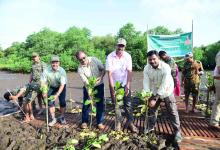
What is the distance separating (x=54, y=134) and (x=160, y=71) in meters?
2.55

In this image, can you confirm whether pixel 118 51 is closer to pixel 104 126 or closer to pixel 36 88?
pixel 104 126

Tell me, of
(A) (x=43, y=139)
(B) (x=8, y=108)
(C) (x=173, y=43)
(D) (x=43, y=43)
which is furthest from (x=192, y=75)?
(D) (x=43, y=43)

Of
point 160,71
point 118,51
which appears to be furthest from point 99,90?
point 160,71

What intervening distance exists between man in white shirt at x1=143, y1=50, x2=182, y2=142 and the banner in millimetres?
5607

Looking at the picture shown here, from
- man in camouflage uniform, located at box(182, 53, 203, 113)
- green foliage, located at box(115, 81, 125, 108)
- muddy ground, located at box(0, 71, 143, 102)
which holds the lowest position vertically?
muddy ground, located at box(0, 71, 143, 102)

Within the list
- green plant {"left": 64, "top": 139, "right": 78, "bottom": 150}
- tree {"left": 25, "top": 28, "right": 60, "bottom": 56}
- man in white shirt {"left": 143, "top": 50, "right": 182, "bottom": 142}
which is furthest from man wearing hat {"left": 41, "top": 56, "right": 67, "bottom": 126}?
tree {"left": 25, "top": 28, "right": 60, "bottom": 56}

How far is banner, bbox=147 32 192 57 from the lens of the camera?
11.2 metres

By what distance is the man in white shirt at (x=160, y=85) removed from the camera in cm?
555

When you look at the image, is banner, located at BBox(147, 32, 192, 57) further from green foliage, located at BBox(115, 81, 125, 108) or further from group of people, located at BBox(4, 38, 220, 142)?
green foliage, located at BBox(115, 81, 125, 108)

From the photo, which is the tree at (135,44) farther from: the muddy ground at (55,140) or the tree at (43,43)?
the muddy ground at (55,140)

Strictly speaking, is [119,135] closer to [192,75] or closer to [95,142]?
[95,142]

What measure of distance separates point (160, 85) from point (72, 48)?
42151 mm

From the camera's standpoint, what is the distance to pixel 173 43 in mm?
11531

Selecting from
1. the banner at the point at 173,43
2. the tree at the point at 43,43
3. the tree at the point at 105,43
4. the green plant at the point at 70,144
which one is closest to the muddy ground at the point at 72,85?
the banner at the point at 173,43
